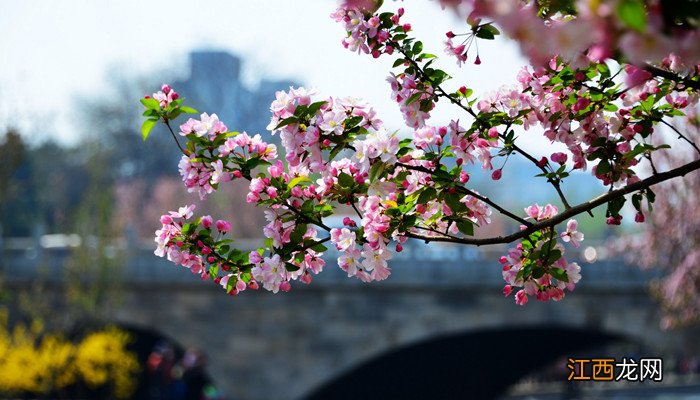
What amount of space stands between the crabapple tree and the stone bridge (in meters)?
23.0

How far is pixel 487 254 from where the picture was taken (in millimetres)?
30016

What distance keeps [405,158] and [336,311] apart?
2470 centimetres

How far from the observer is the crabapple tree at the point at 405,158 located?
497 cm

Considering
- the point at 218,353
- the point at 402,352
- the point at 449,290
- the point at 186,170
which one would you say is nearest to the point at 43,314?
the point at 218,353

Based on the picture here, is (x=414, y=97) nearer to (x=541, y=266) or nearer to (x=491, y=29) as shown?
(x=491, y=29)

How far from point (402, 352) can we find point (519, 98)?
33.0 m

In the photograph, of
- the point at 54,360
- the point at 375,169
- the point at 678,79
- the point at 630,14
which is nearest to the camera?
the point at 630,14

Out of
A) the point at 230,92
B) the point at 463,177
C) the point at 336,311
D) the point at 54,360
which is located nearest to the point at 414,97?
the point at 463,177

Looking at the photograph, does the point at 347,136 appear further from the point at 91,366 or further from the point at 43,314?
the point at 43,314

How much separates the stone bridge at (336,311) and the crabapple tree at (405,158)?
904 inches

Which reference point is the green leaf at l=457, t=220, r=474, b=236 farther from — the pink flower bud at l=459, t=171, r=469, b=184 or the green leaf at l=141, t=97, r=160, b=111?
the green leaf at l=141, t=97, r=160, b=111

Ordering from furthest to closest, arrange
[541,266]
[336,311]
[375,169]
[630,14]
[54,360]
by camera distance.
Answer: [336,311], [54,360], [541,266], [375,169], [630,14]

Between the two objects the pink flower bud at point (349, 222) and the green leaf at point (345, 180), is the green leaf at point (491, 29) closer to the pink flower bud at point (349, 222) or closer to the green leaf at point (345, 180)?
the green leaf at point (345, 180)

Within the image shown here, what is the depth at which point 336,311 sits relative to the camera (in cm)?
2966
